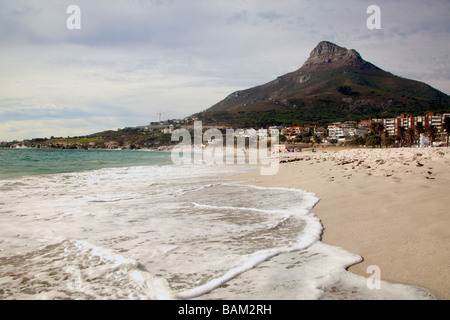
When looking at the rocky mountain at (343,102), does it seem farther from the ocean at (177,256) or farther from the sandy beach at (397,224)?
the ocean at (177,256)

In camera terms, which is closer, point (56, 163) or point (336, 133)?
point (56, 163)

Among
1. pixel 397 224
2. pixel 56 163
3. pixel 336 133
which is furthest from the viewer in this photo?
pixel 336 133

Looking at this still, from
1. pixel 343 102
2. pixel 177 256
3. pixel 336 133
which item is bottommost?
pixel 177 256

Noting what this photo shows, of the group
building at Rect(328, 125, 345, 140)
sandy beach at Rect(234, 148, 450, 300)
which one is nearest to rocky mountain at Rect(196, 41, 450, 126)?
building at Rect(328, 125, 345, 140)

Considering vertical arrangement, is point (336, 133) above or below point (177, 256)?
above

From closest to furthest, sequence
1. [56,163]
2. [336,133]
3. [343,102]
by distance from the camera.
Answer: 1. [56,163]
2. [336,133]
3. [343,102]

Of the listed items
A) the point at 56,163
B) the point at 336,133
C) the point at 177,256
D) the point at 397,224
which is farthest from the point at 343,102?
the point at 177,256

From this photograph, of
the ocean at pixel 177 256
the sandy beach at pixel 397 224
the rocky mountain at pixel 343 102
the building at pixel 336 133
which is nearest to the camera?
the ocean at pixel 177 256

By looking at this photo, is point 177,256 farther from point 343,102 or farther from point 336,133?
point 343,102

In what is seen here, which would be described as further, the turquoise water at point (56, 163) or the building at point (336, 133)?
the building at point (336, 133)

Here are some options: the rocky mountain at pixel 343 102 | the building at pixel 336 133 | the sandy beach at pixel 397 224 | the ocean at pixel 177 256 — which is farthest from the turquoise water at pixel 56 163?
the rocky mountain at pixel 343 102

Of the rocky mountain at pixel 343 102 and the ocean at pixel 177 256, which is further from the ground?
the rocky mountain at pixel 343 102
